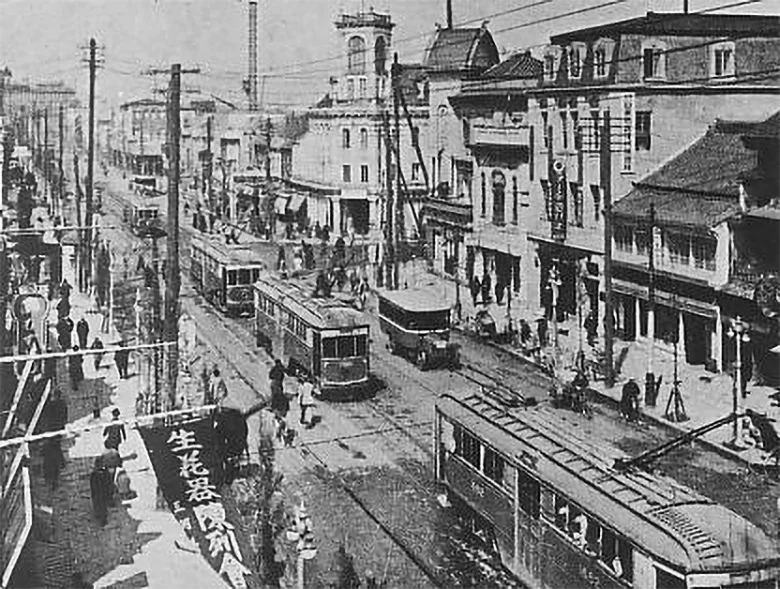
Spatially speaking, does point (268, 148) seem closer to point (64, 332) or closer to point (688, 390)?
point (64, 332)

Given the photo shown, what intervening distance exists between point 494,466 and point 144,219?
1.43m

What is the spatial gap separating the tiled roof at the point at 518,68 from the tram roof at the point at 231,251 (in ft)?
3.12

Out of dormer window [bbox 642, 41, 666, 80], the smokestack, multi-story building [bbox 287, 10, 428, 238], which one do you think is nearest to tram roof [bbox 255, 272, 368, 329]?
multi-story building [bbox 287, 10, 428, 238]

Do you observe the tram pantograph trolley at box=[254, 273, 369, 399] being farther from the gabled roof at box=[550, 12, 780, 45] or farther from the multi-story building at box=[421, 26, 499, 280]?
the gabled roof at box=[550, 12, 780, 45]

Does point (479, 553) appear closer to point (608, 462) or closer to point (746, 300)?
point (608, 462)

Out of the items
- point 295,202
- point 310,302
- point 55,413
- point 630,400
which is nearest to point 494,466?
point 630,400

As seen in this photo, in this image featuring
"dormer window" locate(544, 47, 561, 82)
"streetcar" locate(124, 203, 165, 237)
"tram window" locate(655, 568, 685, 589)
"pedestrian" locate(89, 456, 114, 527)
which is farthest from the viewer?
"streetcar" locate(124, 203, 165, 237)

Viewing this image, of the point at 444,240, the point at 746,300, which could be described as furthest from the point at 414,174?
the point at 746,300

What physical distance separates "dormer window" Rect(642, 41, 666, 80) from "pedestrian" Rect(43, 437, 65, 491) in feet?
6.94

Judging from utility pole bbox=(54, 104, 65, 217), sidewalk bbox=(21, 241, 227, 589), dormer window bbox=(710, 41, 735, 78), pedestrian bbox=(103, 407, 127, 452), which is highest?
dormer window bbox=(710, 41, 735, 78)

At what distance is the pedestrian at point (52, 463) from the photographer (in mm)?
3506

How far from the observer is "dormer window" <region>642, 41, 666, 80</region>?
10.5ft

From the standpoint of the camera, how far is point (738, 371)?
315cm

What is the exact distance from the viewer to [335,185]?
3.56 meters
